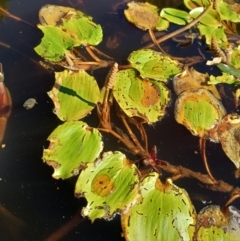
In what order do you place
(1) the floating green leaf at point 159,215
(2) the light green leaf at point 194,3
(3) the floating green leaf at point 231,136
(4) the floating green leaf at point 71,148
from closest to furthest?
1. (1) the floating green leaf at point 159,215
2. (4) the floating green leaf at point 71,148
3. (3) the floating green leaf at point 231,136
4. (2) the light green leaf at point 194,3

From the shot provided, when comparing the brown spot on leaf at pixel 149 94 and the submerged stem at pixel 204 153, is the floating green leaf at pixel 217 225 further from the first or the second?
the brown spot on leaf at pixel 149 94

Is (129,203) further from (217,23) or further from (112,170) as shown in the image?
(217,23)

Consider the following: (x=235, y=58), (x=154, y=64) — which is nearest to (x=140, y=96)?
(x=154, y=64)

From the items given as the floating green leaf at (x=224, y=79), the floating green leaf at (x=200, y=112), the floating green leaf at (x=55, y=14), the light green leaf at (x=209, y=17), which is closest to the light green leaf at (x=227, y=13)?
the light green leaf at (x=209, y=17)

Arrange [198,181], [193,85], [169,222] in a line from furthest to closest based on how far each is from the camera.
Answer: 1. [193,85]
2. [198,181]
3. [169,222]

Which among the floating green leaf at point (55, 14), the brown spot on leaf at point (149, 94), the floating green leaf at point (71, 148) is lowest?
the floating green leaf at point (71, 148)

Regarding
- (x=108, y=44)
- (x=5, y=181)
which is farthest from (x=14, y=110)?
(x=108, y=44)

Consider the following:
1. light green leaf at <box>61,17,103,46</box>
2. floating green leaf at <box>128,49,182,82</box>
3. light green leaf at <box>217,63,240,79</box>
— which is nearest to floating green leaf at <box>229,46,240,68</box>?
light green leaf at <box>217,63,240,79</box>
